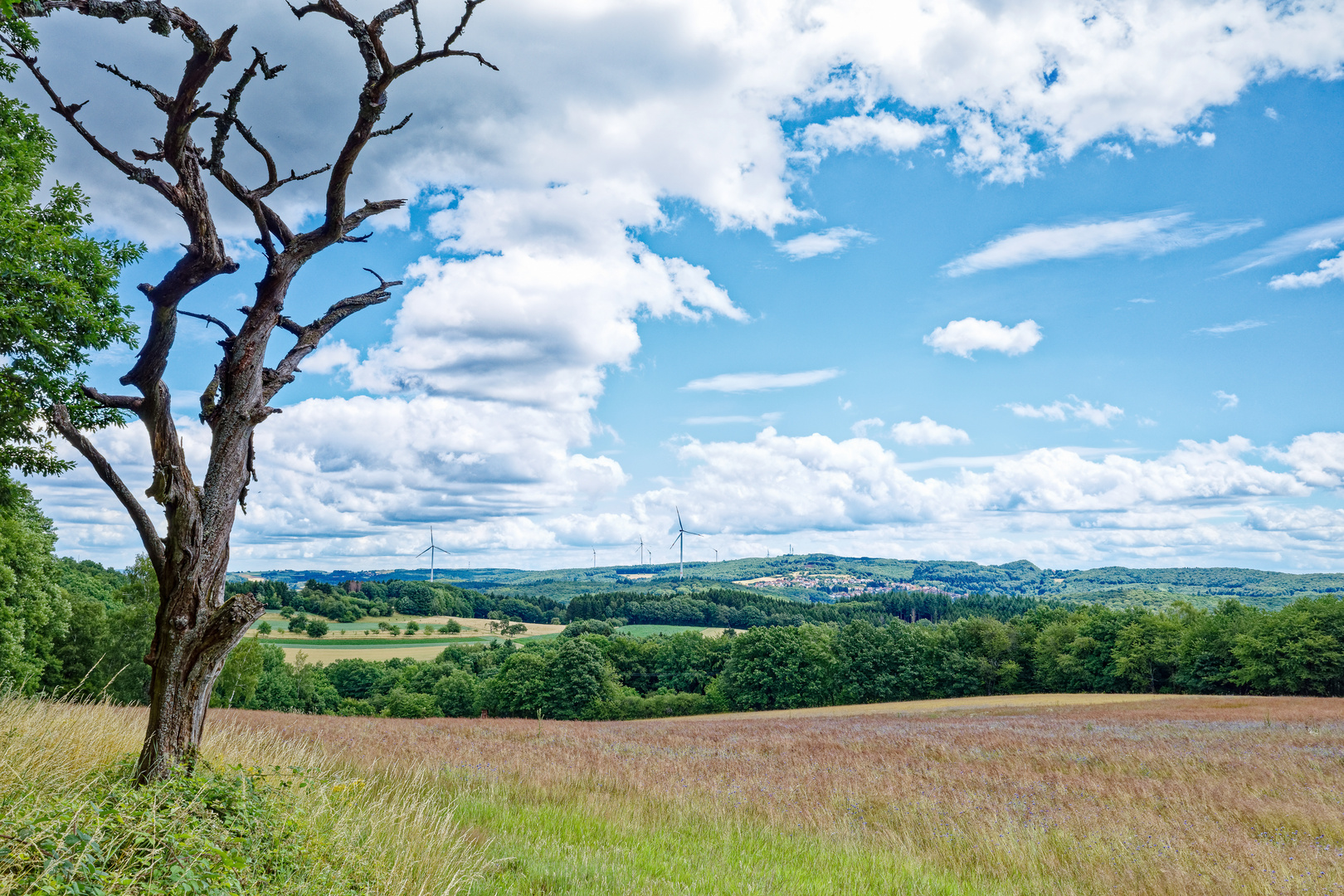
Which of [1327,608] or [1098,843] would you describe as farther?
[1327,608]

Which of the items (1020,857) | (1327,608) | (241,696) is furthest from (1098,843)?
(1327,608)

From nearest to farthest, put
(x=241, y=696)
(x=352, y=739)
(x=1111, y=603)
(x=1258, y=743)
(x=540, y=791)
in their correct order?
(x=540, y=791) < (x=352, y=739) < (x=1258, y=743) < (x=241, y=696) < (x=1111, y=603)

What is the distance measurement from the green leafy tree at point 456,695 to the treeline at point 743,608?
6761 cm

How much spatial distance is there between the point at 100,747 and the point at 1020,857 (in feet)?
37.7

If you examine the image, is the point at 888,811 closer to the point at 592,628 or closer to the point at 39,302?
the point at 39,302

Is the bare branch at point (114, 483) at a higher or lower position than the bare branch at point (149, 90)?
lower

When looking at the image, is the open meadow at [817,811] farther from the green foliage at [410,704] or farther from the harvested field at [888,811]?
the green foliage at [410,704]

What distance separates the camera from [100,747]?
8.66 m

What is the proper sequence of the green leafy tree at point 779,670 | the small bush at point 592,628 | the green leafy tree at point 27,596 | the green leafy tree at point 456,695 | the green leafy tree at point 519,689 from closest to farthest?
the green leafy tree at point 27,596
the green leafy tree at point 519,689
the green leafy tree at point 456,695
the green leafy tree at point 779,670
the small bush at point 592,628

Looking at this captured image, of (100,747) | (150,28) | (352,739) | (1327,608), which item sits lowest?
(1327,608)

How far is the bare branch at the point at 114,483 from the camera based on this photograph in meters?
7.13

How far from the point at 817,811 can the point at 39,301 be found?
14.3m

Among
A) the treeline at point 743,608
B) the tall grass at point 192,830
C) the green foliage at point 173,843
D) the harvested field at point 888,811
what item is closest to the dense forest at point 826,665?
the harvested field at point 888,811

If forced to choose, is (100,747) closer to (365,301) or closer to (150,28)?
(365,301)
